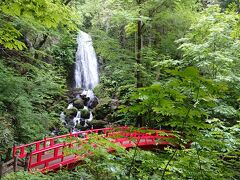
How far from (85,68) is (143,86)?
486 inches

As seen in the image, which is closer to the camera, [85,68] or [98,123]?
[98,123]

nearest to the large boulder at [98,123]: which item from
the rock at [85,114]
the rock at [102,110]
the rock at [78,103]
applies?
the rock at [102,110]

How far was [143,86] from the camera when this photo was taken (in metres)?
10.6

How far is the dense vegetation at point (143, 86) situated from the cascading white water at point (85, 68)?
3536 millimetres

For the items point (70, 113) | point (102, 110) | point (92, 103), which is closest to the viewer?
point (70, 113)

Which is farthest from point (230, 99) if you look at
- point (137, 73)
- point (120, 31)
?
point (120, 31)

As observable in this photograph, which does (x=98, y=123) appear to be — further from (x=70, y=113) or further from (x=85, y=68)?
(x=85, y=68)

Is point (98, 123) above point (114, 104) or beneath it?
beneath

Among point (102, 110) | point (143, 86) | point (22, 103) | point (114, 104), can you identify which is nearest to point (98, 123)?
point (102, 110)

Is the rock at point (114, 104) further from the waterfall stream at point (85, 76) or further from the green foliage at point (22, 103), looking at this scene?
the green foliage at point (22, 103)

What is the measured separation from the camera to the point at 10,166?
5.77 meters

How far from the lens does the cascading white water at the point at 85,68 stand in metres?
21.3

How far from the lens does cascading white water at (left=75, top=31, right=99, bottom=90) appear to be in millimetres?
Result: 21281

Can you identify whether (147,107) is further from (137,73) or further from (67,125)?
(67,125)
